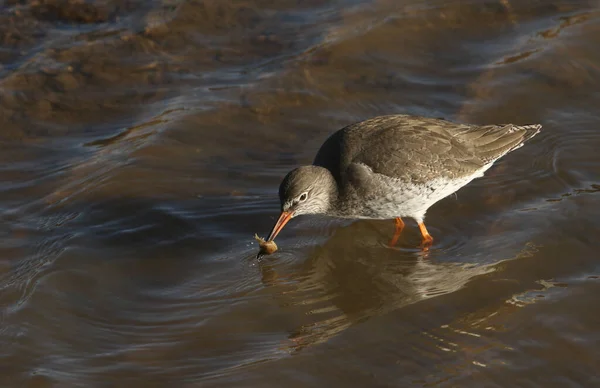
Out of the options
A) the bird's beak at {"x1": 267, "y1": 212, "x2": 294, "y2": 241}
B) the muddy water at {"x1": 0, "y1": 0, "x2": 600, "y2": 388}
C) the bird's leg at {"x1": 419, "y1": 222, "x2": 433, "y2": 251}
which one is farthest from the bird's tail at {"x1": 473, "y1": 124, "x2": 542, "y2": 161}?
the bird's beak at {"x1": 267, "y1": 212, "x2": 294, "y2": 241}

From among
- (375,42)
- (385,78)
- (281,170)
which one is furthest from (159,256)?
(375,42)

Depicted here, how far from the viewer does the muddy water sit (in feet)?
23.9

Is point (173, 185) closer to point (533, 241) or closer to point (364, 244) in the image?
point (364, 244)

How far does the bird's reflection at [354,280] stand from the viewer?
310 inches

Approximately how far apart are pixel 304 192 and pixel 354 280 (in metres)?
1.06

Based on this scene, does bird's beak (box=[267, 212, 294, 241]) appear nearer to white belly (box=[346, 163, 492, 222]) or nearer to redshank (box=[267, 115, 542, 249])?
redshank (box=[267, 115, 542, 249])

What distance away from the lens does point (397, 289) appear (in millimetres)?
8352

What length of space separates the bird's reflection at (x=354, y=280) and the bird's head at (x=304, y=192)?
493mm

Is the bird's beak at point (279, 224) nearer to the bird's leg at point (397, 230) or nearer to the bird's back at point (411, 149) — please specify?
the bird's back at point (411, 149)

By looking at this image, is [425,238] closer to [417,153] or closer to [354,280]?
Answer: [417,153]

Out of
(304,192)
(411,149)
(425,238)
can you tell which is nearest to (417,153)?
(411,149)

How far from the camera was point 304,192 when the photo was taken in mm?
8695

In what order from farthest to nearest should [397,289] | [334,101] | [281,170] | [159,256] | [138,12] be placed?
[138,12] → [334,101] → [281,170] → [159,256] → [397,289]

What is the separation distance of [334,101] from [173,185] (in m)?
2.89
